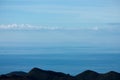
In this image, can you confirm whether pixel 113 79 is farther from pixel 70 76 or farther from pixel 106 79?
pixel 70 76

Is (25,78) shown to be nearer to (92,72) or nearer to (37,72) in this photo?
(37,72)

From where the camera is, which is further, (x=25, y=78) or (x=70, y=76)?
(x=70, y=76)

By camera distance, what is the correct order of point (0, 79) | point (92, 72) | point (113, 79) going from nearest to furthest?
point (0, 79)
point (113, 79)
point (92, 72)

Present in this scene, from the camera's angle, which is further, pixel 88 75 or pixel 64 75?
pixel 88 75

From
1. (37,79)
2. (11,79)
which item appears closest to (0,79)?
(11,79)

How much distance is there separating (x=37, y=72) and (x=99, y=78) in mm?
9791

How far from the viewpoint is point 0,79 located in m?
65.0

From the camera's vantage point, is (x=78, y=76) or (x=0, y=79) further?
(x=78, y=76)

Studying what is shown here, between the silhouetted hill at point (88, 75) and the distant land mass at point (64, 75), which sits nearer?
the distant land mass at point (64, 75)

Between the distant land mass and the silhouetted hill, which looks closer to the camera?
the distant land mass

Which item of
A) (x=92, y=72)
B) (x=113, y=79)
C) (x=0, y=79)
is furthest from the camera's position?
(x=92, y=72)

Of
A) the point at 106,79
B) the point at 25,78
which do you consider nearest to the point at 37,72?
the point at 25,78

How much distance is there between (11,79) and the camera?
215 feet

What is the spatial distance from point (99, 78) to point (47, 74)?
8.19 m
